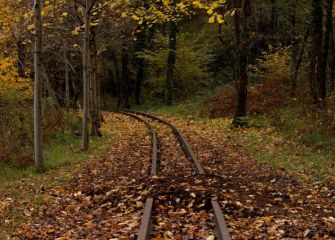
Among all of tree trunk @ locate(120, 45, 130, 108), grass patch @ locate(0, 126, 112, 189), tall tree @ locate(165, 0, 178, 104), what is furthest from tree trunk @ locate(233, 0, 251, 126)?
tree trunk @ locate(120, 45, 130, 108)

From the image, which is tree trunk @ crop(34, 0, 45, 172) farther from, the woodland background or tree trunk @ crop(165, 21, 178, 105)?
tree trunk @ crop(165, 21, 178, 105)

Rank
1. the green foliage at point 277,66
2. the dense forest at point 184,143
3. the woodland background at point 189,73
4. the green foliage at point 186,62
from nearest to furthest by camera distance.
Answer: the dense forest at point 184,143, the woodland background at point 189,73, the green foliage at point 277,66, the green foliage at point 186,62

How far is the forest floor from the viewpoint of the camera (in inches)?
281

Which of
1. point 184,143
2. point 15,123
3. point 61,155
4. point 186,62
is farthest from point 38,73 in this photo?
point 186,62

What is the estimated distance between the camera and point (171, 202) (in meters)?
8.48

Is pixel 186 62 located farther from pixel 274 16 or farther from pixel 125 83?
pixel 274 16

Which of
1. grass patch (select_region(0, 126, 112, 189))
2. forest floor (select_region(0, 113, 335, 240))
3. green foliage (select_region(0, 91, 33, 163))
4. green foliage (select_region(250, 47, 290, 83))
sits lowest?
grass patch (select_region(0, 126, 112, 189))

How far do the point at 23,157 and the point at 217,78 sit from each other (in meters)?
33.1

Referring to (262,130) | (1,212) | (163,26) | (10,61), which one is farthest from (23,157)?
(163,26)

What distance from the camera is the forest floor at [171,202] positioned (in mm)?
7141

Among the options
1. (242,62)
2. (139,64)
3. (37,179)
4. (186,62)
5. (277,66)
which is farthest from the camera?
(139,64)

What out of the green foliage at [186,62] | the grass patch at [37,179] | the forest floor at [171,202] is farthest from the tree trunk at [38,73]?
the green foliage at [186,62]

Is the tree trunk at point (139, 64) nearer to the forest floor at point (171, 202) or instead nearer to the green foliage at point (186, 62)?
the green foliage at point (186, 62)

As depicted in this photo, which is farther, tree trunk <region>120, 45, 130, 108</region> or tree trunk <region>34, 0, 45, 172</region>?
tree trunk <region>120, 45, 130, 108</region>
